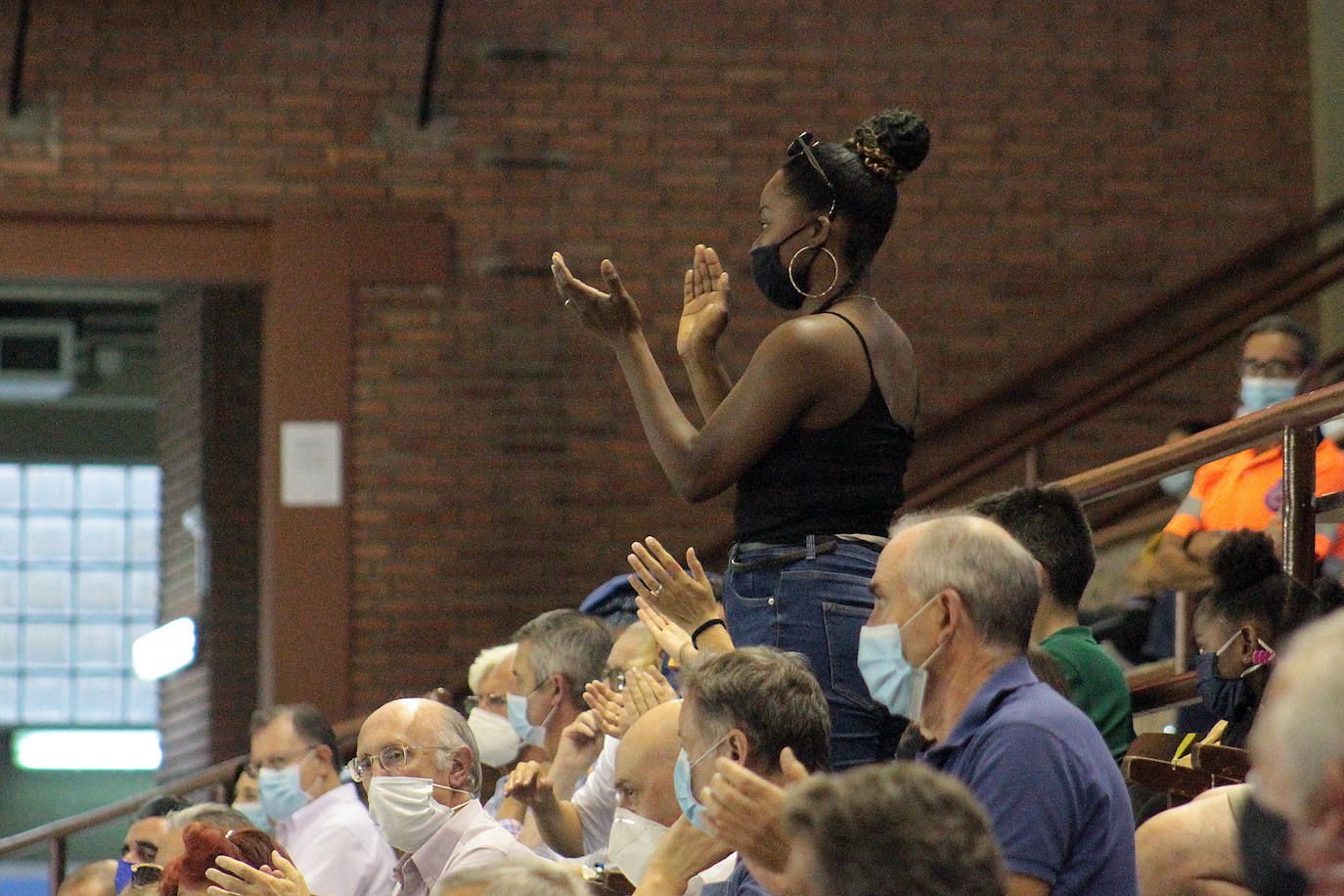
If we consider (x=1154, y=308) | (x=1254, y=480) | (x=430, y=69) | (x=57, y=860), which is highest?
(x=430, y=69)

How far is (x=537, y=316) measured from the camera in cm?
809

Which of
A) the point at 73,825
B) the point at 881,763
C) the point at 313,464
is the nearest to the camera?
the point at 881,763

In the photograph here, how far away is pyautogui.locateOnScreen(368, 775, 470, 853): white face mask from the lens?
146 inches

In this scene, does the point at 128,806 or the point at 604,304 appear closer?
the point at 604,304

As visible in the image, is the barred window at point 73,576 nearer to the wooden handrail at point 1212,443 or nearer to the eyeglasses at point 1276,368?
the eyeglasses at point 1276,368

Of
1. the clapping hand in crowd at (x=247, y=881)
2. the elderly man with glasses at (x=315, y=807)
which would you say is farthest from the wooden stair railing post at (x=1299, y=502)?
the elderly man with glasses at (x=315, y=807)

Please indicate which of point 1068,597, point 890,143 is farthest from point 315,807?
point 890,143

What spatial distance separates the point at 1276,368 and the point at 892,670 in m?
2.54

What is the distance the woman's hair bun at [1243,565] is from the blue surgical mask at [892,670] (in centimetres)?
113

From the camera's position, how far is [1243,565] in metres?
3.52

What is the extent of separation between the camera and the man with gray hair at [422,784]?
3.71 meters

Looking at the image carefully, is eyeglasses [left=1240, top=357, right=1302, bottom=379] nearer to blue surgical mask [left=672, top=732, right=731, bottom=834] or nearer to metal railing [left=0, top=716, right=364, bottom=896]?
blue surgical mask [left=672, top=732, right=731, bottom=834]

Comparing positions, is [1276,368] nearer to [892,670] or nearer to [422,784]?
[422,784]

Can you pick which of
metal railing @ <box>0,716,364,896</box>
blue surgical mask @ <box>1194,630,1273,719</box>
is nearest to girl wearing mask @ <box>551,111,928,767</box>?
blue surgical mask @ <box>1194,630,1273,719</box>
